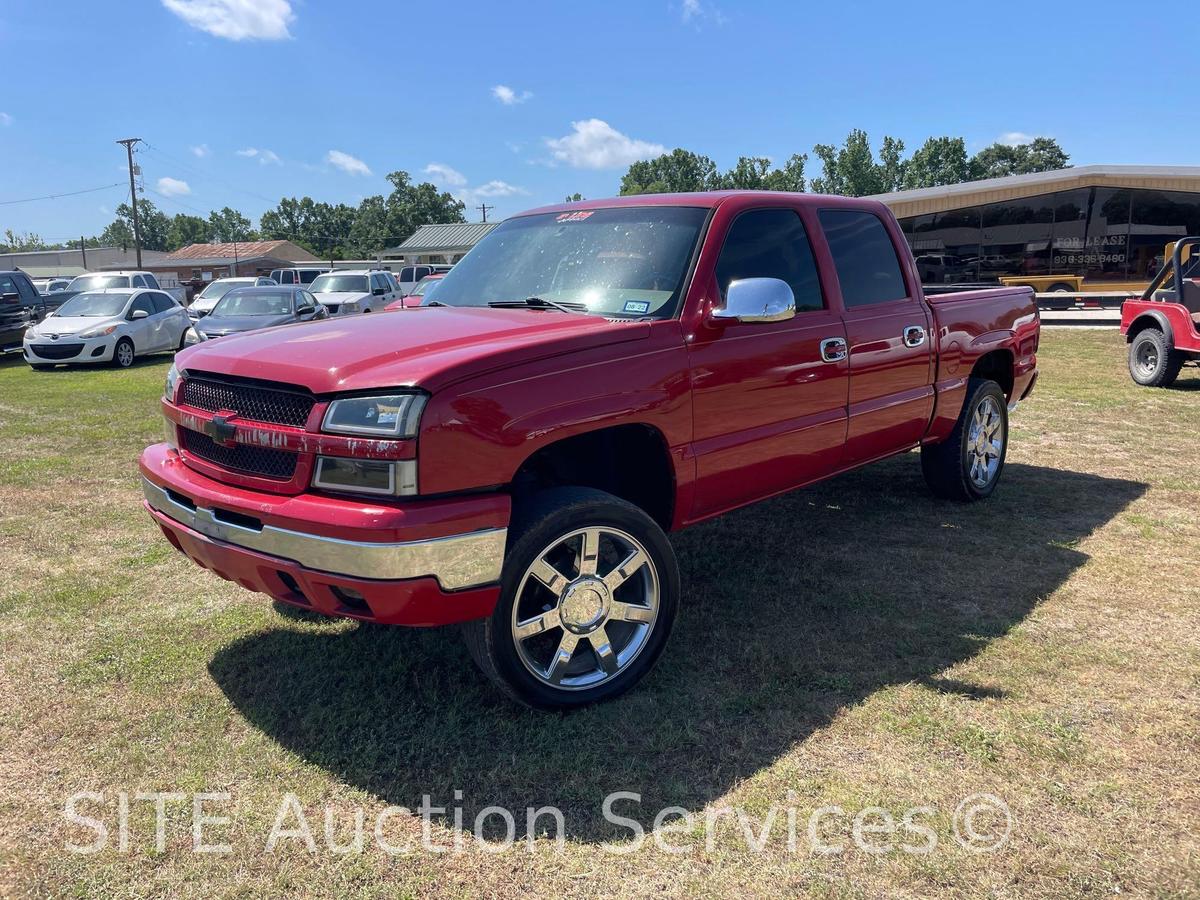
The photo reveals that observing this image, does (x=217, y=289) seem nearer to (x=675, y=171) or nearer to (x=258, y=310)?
(x=258, y=310)

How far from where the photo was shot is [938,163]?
88.5m

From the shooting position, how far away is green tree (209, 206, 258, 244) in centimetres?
15388

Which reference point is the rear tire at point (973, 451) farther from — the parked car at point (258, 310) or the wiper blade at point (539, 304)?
the parked car at point (258, 310)

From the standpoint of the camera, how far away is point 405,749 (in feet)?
10.0

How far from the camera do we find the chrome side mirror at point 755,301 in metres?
3.55

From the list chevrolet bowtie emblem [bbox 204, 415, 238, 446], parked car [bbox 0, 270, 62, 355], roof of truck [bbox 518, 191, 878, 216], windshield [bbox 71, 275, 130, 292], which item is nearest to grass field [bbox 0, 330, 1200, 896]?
chevrolet bowtie emblem [bbox 204, 415, 238, 446]

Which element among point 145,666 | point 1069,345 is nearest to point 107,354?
point 145,666

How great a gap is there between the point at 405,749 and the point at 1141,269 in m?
29.8

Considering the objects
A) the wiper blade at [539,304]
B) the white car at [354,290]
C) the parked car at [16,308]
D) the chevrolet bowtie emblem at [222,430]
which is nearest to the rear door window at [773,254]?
the wiper blade at [539,304]

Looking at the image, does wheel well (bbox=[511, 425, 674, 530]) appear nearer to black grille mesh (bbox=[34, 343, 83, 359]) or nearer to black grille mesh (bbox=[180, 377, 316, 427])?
black grille mesh (bbox=[180, 377, 316, 427])

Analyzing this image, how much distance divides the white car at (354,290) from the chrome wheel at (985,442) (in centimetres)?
1798

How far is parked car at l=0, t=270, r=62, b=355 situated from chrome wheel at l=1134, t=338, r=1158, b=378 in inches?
749

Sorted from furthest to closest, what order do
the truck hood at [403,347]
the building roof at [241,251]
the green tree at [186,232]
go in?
1. the green tree at [186,232]
2. the building roof at [241,251]
3. the truck hood at [403,347]

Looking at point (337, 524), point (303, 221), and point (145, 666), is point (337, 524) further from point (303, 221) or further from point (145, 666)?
point (303, 221)
